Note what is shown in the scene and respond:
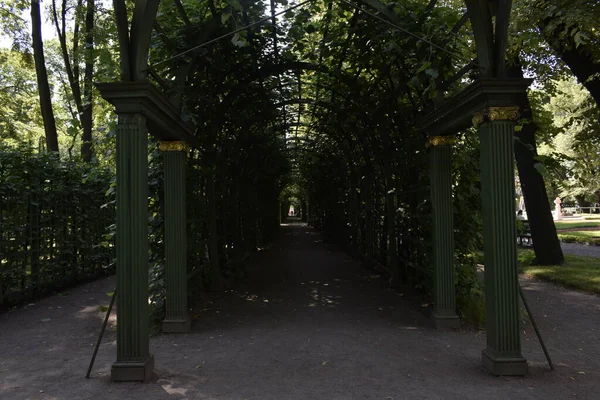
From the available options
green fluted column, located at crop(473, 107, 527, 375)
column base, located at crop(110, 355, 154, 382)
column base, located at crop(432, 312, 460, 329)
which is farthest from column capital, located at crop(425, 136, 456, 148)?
column base, located at crop(110, 355, 154, 382)

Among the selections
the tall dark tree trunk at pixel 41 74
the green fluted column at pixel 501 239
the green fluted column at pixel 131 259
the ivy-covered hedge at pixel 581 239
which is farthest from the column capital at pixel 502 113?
the ivy-covered hedge at pixel 581 239

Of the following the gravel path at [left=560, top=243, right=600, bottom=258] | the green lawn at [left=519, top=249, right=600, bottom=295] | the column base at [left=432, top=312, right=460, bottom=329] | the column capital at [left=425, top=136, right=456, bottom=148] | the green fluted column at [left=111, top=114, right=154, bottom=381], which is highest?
the column capital at [left=425, top=136, right=456, bottom=148]

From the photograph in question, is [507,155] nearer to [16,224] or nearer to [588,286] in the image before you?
[588,286]

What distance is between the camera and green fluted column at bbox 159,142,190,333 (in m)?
6.31

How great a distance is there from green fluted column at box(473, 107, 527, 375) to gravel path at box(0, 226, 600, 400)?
370mm

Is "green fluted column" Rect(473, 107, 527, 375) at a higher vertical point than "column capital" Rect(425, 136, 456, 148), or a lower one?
lower

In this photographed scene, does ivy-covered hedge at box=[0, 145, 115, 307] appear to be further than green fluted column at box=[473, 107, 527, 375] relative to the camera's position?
Yes

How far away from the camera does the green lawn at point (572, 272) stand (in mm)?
9844

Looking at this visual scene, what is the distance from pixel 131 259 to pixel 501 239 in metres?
3.52

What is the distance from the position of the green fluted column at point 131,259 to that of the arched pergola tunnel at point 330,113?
0.04ft

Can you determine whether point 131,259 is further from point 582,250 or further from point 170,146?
point 582,250

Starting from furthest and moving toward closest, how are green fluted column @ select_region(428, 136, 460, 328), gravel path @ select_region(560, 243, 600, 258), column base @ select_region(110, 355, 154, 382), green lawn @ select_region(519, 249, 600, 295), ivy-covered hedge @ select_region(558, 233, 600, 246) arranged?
ivy-covered hedge @ select_region(558, 233, 600, 246) → gravel path @ select_region(560, 243, 600, 258) → green lawn @ select_region(519, 249, 600, 295) → green fluted column @ select_region(428, 136, 460, 328) → column base @ select_region(110, 355, 154, 382)

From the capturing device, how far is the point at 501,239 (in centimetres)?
456

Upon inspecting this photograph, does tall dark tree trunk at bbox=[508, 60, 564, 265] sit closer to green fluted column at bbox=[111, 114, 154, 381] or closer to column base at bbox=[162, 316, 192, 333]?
column base at bbox=[162, 316, 192, 333]
